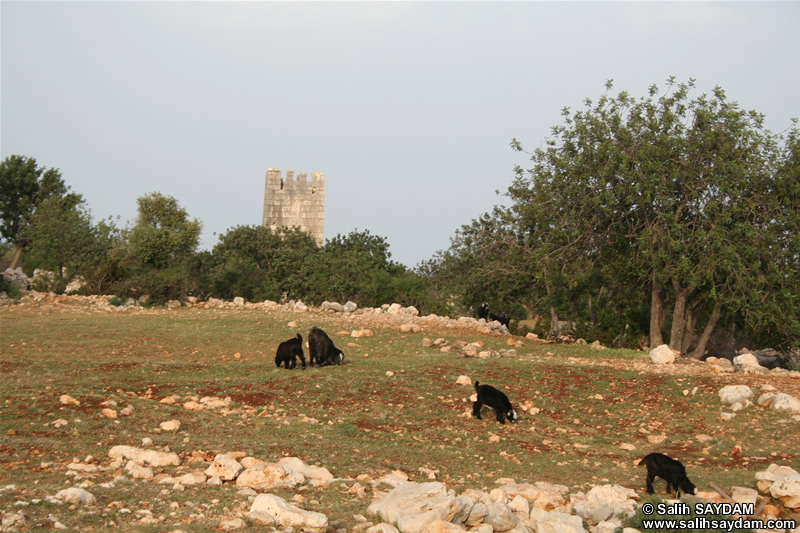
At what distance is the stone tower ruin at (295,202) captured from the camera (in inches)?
1594

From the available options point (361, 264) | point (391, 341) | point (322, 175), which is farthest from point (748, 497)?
point (322, 175)

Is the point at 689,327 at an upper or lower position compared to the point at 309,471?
upper

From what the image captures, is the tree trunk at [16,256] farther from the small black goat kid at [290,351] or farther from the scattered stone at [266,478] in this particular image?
the scattered stone at [266,478]

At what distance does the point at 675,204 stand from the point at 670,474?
37.6ft

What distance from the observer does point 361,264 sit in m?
30.7

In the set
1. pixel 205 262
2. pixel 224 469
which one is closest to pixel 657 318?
pixel 224 469

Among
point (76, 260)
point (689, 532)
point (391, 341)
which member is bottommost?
point (689, 532)

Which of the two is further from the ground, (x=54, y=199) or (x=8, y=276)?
(x=54, y=199)

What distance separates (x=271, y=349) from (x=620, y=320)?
11.7 m

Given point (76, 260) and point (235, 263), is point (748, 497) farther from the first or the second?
point (76, 260)

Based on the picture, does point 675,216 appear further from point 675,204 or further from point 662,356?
point 662,356

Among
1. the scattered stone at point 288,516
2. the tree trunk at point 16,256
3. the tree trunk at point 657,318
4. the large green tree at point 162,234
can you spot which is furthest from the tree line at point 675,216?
the tree trunk at point 16,256

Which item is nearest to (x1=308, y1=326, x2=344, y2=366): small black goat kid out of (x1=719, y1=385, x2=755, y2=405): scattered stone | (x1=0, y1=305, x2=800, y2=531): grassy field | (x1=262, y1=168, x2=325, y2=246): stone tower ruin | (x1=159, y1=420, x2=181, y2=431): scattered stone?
(x1=0, y1=305, x2=800, y2=531): grassy field

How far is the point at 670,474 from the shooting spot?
7.78 metres
